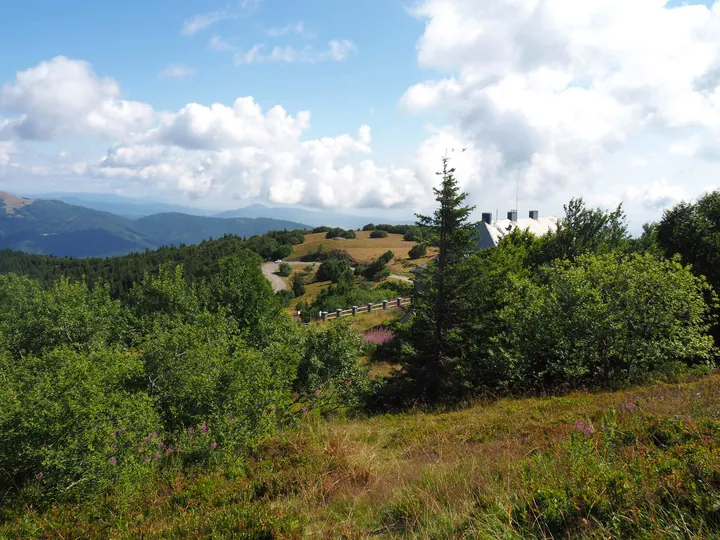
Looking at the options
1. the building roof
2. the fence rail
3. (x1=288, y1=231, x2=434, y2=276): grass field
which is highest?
the building roof

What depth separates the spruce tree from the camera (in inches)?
581

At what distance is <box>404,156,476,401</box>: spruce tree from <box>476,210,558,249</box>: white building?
10.5 m

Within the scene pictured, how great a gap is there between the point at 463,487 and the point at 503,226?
38.9 m

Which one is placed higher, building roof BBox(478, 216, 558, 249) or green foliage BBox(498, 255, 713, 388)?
building roof BBox(478, 216, 558, 249)

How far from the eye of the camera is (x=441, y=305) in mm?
14906

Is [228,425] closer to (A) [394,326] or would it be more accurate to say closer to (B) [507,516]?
(B) [507,516]

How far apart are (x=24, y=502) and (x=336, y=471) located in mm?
5097

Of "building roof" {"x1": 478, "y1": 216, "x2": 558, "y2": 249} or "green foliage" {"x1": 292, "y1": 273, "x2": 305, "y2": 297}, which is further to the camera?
"green foliage" {"x1": 292, "y1": 273, "x2": 305, "y2": 297}

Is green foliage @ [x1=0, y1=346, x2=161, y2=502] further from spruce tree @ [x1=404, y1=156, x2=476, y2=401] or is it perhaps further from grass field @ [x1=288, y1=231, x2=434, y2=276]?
grass field @ [x1=288, y1=231, x2=434, y2=276]

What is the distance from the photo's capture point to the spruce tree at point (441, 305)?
14.8 metres

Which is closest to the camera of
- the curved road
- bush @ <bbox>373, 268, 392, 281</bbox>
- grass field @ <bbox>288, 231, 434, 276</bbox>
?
the curved road

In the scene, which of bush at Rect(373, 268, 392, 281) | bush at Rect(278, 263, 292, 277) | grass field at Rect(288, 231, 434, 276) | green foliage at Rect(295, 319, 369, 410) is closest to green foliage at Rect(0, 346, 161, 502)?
green foliage at Rect(295, 319, 369, 410)

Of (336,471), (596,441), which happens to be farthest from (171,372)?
(596,441)

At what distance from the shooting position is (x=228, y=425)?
7.70 meters
